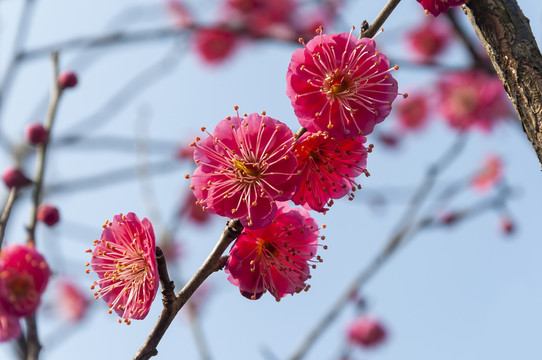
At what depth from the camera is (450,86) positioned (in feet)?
18.2

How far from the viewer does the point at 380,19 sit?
1325mm

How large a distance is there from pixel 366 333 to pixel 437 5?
4042 mm

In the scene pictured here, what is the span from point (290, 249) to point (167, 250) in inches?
73.9

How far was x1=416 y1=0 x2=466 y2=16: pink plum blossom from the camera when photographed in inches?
51.8

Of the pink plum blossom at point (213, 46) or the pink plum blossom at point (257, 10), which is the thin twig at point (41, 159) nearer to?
the pink plum blossom at point (257, 10)

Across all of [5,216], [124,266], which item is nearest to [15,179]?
[5,216]

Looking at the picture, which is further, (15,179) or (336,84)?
(15,179)

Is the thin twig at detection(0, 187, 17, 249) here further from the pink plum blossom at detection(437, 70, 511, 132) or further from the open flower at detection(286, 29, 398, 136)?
the pink plum blossom at detection(437, 70, 511, 132)

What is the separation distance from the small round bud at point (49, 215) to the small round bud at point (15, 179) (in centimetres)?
12

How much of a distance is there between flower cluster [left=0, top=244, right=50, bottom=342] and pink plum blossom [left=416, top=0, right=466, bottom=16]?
1.15m

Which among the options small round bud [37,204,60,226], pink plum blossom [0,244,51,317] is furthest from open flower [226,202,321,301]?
small round bud [37,204,60,226]

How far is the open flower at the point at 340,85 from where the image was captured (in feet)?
4.42

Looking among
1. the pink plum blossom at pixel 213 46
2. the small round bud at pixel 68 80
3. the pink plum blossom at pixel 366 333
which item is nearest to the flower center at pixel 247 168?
the small round bud at pixel 68 80

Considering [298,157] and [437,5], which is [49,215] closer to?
[298,157]
